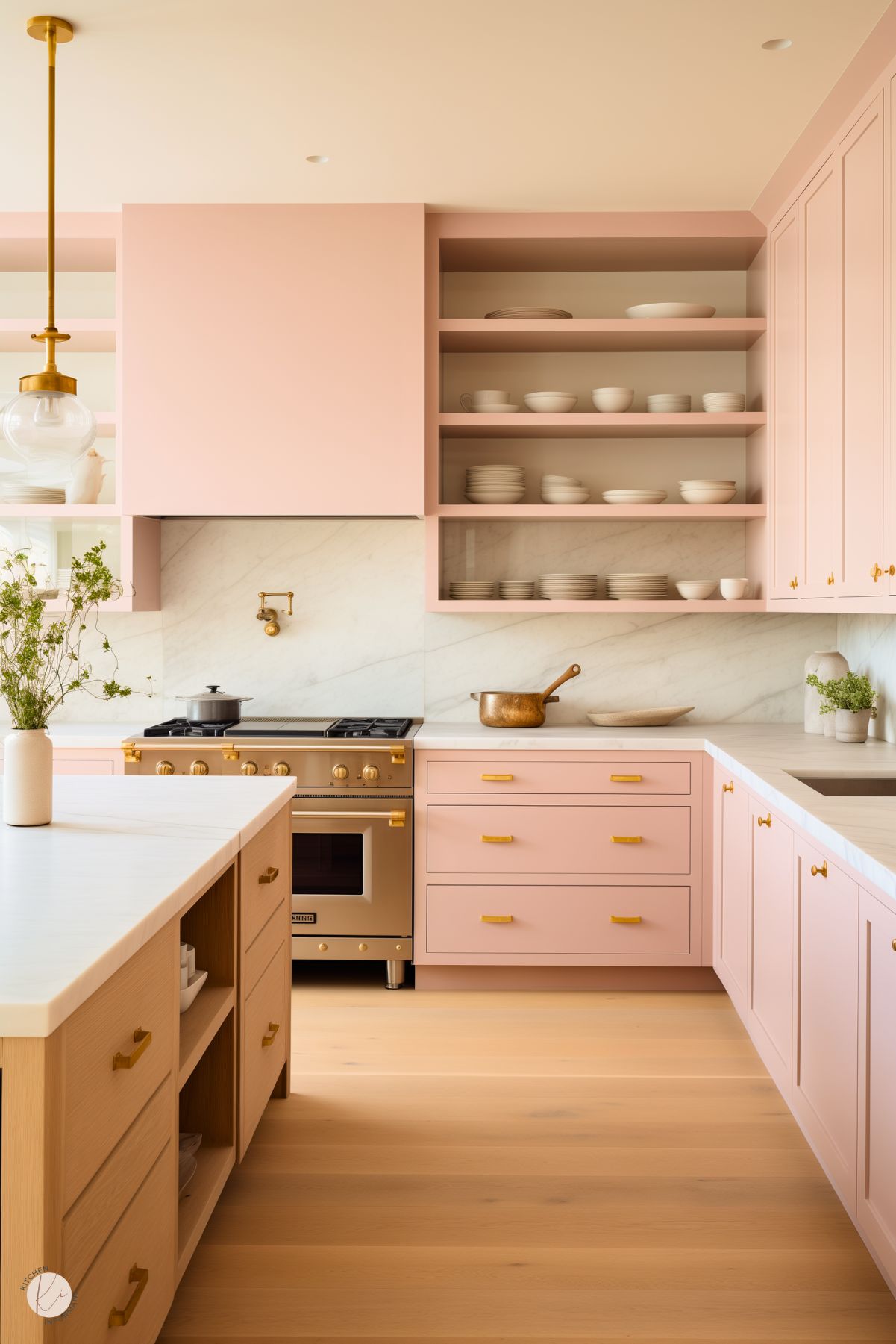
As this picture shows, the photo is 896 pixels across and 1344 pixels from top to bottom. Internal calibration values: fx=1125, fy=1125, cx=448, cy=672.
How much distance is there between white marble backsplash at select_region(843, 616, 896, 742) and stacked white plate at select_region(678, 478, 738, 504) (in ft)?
2.15

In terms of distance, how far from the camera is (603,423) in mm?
4023

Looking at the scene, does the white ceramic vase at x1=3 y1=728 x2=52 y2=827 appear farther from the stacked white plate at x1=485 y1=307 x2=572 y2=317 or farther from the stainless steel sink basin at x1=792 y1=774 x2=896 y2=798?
the stacked white plate at x1=485 y1=307 x2=572 y2=317

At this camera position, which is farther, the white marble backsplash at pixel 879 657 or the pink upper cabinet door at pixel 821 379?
the white marble backsplash at pixel 879 657

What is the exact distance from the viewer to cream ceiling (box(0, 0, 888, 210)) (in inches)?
103

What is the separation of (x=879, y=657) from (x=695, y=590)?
663mm

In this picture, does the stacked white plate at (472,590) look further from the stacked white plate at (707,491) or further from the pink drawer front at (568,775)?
the stacked white plate at (707,491)

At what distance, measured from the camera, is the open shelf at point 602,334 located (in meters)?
3.96

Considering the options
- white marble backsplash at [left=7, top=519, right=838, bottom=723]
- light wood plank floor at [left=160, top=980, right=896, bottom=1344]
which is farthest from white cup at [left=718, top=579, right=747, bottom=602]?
light wood plank floor at [left=160, top=980, right=896, bottom=1344]

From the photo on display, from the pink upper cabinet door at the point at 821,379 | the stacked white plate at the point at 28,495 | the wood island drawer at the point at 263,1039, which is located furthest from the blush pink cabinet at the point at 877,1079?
the stacked white plate at the point at 28,495

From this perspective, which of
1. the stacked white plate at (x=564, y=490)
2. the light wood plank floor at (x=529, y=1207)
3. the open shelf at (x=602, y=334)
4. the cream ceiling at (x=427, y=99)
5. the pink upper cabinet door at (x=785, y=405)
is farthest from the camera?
the stacked white plate at (x=564, y=490)

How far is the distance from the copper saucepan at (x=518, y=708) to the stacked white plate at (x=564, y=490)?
60cm

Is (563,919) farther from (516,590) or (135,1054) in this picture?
(135,1054)

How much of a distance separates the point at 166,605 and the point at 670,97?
2546 mm

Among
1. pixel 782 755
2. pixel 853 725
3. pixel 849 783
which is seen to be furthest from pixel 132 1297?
pixel 853 725
